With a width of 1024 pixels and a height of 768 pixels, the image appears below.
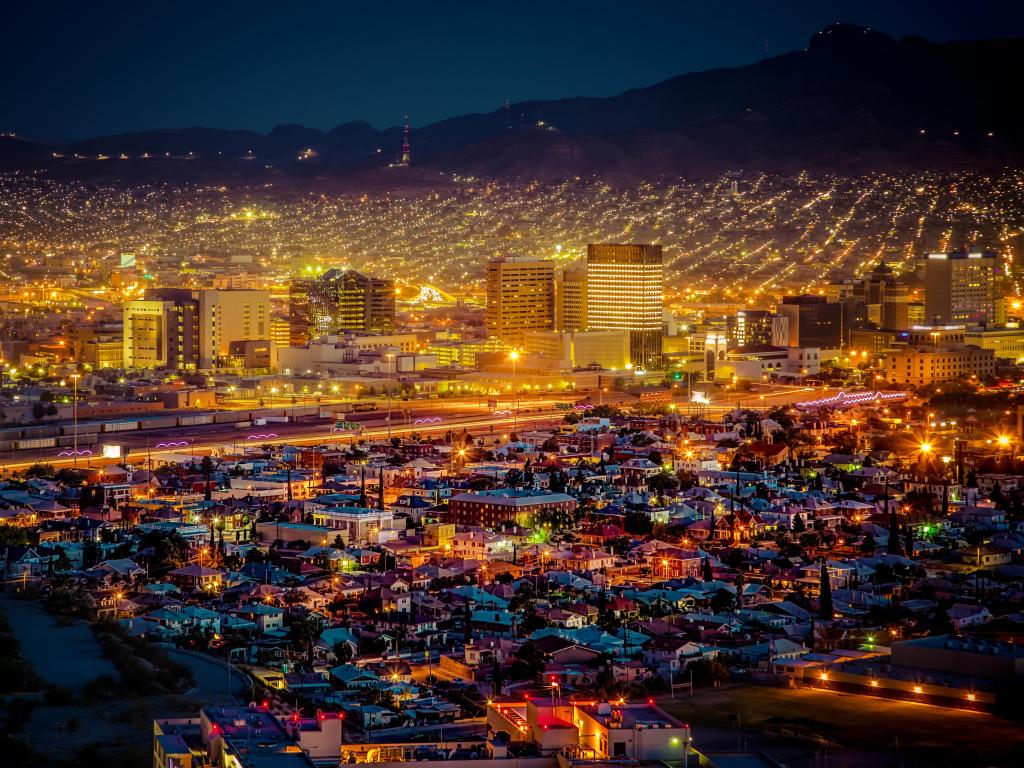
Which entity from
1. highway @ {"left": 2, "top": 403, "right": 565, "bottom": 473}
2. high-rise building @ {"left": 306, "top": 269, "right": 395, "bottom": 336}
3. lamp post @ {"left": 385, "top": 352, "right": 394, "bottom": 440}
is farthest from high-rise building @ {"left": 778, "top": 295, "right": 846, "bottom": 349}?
highway @ {"left": 2, "top": 403, "right": 565, "bottom": 473}

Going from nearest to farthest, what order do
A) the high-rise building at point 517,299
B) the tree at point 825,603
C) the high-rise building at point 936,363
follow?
the tree at point 825,603, the high-rise building at point 936,363, the high-rise building at point 517,299

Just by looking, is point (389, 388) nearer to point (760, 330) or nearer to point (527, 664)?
point (760, 330)

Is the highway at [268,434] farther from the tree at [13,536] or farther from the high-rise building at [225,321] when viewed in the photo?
the high-rise building at [225,321]

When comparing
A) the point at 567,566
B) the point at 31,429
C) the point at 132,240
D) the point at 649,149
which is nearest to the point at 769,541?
the point at 567,566

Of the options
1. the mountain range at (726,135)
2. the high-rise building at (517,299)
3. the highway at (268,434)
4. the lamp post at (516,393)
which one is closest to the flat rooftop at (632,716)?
Result: the highway at (268,434)

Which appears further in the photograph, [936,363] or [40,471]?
[936,363]

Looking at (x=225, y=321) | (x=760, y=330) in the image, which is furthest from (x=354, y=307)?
(x=760, y=330)

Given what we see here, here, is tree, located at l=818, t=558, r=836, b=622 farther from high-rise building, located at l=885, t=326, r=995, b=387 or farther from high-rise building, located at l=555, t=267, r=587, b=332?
high-rise building, located at l=555, t=267, r=587, b=332

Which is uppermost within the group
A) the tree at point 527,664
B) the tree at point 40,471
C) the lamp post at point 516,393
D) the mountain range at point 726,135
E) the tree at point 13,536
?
the mountain range at point 726,135
